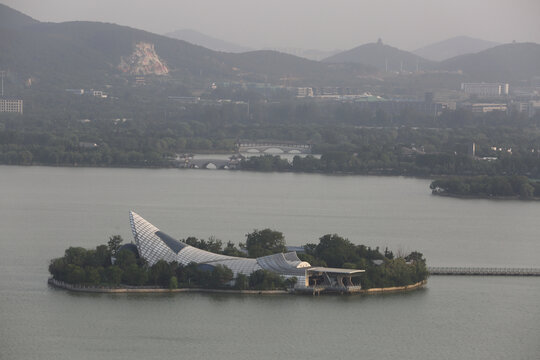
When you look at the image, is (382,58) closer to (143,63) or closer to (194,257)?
(143,63)

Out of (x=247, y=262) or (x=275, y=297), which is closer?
(x=275, y=297)

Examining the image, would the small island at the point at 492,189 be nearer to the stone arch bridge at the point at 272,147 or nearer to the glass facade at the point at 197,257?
the glass facade at the point at 197,257

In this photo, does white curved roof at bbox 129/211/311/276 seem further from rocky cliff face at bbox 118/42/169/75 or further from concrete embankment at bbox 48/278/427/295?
rocky cliff face at bbox 118/42/169/75

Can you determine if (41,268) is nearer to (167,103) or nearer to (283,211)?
(283,211)

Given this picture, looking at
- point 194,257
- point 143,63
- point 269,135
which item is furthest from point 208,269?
point 143,63

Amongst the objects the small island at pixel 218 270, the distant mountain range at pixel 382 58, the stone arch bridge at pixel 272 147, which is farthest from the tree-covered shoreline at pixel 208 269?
the distant mountain range at pixel 382 58

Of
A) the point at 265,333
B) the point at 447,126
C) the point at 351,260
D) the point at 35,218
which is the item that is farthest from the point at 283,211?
the point at 447,126
